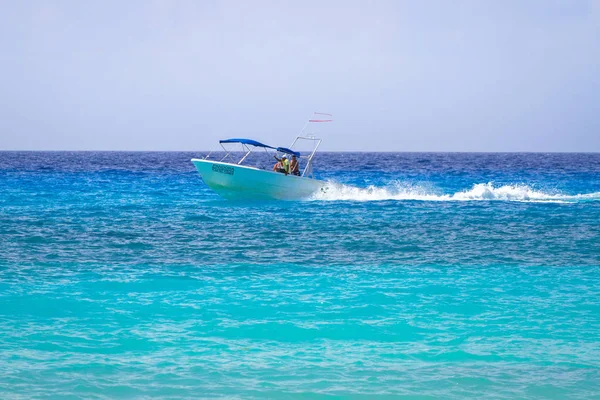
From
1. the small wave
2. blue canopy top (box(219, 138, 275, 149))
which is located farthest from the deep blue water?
the small wave

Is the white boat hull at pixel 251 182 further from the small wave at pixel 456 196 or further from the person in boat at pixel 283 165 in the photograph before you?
the small wave at pixel 456 196

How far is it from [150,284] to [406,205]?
21105 mm

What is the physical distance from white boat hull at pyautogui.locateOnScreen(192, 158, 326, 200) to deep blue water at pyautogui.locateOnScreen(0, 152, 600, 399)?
5979 millimetres

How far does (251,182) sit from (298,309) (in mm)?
19423

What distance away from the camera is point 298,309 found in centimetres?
1248

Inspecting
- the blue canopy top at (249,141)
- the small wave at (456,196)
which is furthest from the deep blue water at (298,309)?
the small wave at (456,196)

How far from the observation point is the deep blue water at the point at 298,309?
880 centimetres

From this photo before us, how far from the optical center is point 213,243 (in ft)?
67.0

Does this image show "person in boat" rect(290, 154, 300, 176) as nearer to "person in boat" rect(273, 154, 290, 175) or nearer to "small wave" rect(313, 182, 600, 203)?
"person in boat" rect(273, 154, 290, 175)

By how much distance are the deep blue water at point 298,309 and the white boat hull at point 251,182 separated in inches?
235

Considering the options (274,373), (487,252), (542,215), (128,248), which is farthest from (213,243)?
(542,215)

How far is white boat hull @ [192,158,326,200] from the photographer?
31.4m

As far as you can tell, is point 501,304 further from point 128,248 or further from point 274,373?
point 128,248

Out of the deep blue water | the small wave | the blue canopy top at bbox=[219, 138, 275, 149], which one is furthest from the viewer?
the small wave
